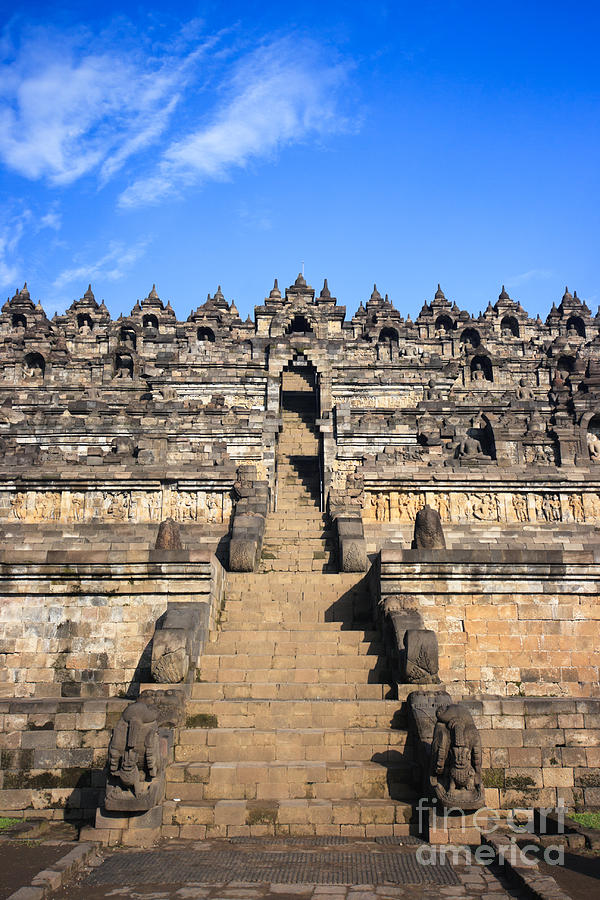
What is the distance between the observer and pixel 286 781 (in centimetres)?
965

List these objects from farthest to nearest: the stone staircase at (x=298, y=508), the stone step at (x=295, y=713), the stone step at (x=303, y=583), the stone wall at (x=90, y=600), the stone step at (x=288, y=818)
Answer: the stone staircase at (x=298, y=508) → the stone step at (x=303, y=583) → the stone wall at (x=90, y=600) → the stone step at (x=295, y=713) → the stone step at (x=288, y=818)

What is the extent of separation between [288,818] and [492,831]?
249cm

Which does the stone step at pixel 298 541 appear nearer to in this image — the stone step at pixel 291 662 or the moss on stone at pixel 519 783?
the stone step at pixel 291 662

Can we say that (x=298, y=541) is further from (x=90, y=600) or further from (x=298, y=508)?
(x=90, y=600)

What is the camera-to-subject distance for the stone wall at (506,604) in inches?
512

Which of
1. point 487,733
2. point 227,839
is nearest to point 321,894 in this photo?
Answer: point 227,839

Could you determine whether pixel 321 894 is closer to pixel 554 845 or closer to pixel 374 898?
pixel 374 898

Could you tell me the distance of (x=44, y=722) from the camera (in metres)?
→ 10.8

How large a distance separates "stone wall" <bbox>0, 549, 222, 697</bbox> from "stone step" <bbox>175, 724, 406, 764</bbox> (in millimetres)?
3031

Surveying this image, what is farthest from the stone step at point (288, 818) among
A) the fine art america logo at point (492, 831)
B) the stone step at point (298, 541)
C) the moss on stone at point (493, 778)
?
the stone step at point (298, 541)

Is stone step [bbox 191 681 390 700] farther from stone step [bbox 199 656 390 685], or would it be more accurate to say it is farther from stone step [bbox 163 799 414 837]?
stone step [bbox 163 799 414 837]

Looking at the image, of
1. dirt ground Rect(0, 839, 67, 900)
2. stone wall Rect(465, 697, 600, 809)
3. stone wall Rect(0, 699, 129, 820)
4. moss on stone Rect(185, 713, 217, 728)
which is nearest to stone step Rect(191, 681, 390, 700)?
moss on stone Rect(185, 713, 217, 728)

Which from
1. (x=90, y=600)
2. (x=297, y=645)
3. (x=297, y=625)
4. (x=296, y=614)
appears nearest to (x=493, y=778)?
(x=297, y=645)

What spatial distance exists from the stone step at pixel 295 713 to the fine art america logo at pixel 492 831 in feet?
5.33
